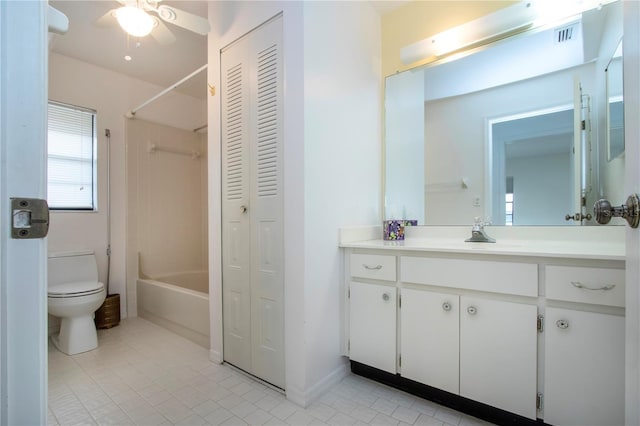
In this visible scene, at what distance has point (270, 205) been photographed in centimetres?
167

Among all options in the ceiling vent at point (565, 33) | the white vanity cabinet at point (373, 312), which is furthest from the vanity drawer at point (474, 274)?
the ceiling vent at point (565, 33)

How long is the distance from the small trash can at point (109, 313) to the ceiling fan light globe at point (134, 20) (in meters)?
2.28

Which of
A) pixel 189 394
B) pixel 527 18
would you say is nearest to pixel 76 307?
pixel 189 394

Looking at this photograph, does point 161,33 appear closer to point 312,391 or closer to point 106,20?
point 106,20

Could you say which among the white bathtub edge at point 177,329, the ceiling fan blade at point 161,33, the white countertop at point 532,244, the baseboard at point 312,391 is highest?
the ceiling fan blade at point 161,33

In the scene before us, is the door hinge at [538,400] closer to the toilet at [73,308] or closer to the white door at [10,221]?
the white door at [10,221]

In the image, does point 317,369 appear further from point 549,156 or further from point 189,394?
point 549,156

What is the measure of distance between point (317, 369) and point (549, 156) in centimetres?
173

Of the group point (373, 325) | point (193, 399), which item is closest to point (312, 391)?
point (373, 325)

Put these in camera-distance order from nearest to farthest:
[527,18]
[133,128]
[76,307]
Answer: [527,18] → [76,307] → [133,128]

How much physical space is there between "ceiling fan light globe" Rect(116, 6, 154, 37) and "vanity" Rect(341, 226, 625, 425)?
1.60 metres

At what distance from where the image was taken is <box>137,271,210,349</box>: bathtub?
226cm

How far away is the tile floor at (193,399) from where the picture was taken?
4.57 ft

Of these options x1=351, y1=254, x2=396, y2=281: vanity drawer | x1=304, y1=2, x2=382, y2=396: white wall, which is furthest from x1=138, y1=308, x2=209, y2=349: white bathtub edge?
x1=351, y1=254, x2=396, y2=281: vanity drawer
